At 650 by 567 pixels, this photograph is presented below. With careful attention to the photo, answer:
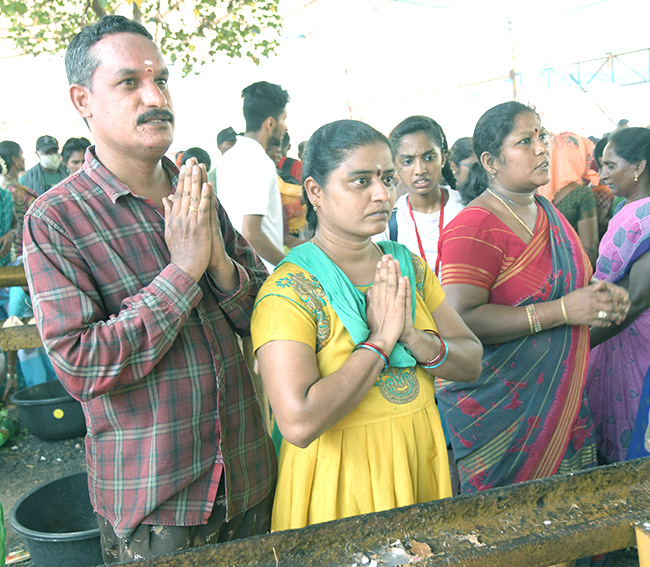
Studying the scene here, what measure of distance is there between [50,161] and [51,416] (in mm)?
3246

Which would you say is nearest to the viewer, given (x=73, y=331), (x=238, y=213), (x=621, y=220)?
(x=73, y=331)

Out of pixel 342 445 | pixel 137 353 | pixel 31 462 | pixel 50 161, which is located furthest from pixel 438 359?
pixel 50 161

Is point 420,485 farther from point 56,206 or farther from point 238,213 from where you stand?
point 238,213

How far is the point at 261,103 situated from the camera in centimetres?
357

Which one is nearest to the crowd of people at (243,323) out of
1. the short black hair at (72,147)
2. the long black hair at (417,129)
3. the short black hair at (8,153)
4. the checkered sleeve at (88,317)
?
the checkered sleeve at (88,317)

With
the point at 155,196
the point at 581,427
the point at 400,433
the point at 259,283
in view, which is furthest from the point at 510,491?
the point at 581,427

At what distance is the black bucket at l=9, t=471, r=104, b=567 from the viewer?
2.29m

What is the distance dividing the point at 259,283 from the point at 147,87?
600 millimetres

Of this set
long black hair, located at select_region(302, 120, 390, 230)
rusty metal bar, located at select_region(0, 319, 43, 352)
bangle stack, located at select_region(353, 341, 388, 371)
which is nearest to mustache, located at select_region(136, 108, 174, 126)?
long black hair, located at select_region(302, 120, 390, 230)

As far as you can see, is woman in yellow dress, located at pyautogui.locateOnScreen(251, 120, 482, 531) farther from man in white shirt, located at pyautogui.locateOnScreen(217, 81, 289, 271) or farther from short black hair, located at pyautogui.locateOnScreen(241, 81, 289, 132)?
short black hair, located at pyautogui.locateOnScreen(241, 81, 289, 132)

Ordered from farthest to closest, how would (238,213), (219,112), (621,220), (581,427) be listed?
(219,112)
(238,213)
(621,220)
(581,427)

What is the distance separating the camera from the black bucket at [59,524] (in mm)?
2291

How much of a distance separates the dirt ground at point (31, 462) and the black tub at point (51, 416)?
4.7 inches

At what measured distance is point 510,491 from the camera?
110 centimetres
